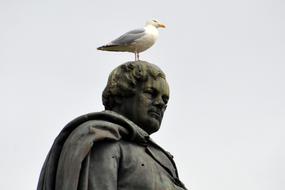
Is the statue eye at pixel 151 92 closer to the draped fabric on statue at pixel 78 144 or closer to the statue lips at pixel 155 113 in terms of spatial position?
the statue lips at pixel 155 113

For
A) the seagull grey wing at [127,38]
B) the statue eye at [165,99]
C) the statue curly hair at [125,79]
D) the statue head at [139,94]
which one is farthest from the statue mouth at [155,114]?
the seagull grey wing at [127,38]

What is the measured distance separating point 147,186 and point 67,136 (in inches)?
36.2

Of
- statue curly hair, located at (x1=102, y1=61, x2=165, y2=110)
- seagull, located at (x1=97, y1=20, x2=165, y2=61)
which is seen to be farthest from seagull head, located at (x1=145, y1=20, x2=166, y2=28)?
statue curly hair, located at (x1=102, y1=61, x2=165, y2=110)

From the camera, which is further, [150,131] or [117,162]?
[150,131]

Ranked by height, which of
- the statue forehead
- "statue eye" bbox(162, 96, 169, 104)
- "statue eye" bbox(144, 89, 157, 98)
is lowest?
"statue eye" bbox(162, 96, 169, 104)

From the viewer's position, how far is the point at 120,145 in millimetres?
11227

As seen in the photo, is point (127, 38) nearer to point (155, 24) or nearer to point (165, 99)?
point (155, 24)

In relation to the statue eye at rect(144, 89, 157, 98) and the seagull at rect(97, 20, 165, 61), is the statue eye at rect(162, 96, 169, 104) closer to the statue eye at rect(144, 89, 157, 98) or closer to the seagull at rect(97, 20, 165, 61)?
the statue eye at rect(144, 89, 157, 98)

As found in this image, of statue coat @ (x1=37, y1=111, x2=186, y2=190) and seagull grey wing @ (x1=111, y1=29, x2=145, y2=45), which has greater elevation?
seagull grey wing @ (x1=111, y1=29, x2=145, y2=45)

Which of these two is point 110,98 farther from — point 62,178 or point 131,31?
point 131,31

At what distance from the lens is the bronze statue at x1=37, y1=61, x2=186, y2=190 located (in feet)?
35.3

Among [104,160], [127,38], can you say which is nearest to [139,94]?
[104,160]

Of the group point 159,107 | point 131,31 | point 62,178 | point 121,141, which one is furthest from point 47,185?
point 131,31

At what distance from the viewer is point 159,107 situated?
11883mm
